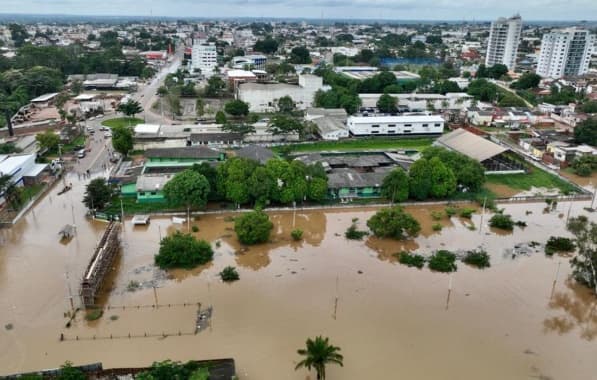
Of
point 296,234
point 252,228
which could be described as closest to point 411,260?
point 296,234

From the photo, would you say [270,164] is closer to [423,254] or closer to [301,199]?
[301,199]

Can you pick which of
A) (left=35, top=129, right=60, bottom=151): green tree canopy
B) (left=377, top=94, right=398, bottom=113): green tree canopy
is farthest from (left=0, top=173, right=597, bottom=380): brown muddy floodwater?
(left=377, top=94, right=398, bottom=113): green tree canopy

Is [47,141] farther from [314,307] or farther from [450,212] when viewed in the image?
[450,212]

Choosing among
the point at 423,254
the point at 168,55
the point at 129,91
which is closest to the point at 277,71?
the point at 129,91

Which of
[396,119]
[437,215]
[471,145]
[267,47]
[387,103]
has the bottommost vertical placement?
[437,215]

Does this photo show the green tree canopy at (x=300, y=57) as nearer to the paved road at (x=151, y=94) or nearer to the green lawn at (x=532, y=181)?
the paved road at (x=151, y=94)

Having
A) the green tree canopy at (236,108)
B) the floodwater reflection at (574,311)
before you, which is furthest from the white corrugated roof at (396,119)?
the floodwater reflection at (574,311)
